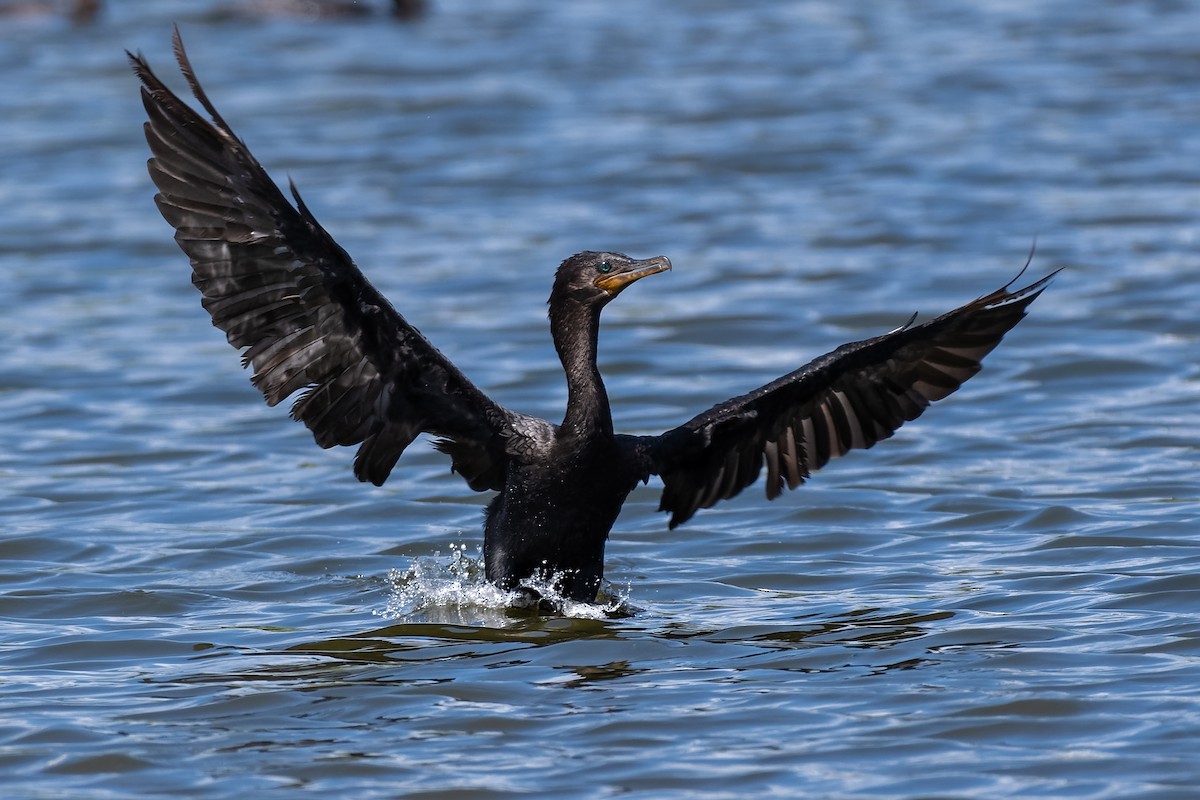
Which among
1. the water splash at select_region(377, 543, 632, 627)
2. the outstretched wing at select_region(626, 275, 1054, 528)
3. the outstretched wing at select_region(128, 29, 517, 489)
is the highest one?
the outstretched wing at select_region(128, 29, 517, 489)

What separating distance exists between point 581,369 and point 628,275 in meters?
0.41

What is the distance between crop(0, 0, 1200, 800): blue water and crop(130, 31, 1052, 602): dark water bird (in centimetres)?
46

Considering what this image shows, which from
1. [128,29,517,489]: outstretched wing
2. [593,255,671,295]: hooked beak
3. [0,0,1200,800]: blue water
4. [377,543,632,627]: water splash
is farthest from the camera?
[377,543,632,627]: water splash

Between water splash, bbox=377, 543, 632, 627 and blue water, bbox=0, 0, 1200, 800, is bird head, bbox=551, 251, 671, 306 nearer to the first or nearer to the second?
water splash, bbox=377, 543, 632, 627

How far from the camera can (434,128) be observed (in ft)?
65.2

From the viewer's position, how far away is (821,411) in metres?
8.23

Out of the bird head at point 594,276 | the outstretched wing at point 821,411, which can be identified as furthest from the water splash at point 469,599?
the bird head at point 594,276

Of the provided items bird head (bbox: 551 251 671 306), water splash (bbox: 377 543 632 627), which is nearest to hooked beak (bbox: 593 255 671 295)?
bird head (bbox: 551 251 671 306)

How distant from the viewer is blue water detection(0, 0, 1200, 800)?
6301 mm

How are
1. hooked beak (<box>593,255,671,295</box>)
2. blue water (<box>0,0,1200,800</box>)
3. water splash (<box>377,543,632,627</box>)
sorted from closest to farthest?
blue water (<box>0,0,1200,800</box>) < hooked beak (<box>593,255,671,295</box>) < water splash (<box>377,543,632,627</box>)

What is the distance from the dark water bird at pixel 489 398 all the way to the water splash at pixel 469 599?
0.06 m

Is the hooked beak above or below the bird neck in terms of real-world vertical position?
above

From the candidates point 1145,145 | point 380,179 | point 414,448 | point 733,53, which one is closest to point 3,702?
point 414,448

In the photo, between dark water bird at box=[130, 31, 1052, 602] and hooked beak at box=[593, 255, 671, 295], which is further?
hooked beak at box=[593, 255, 671, 295]
